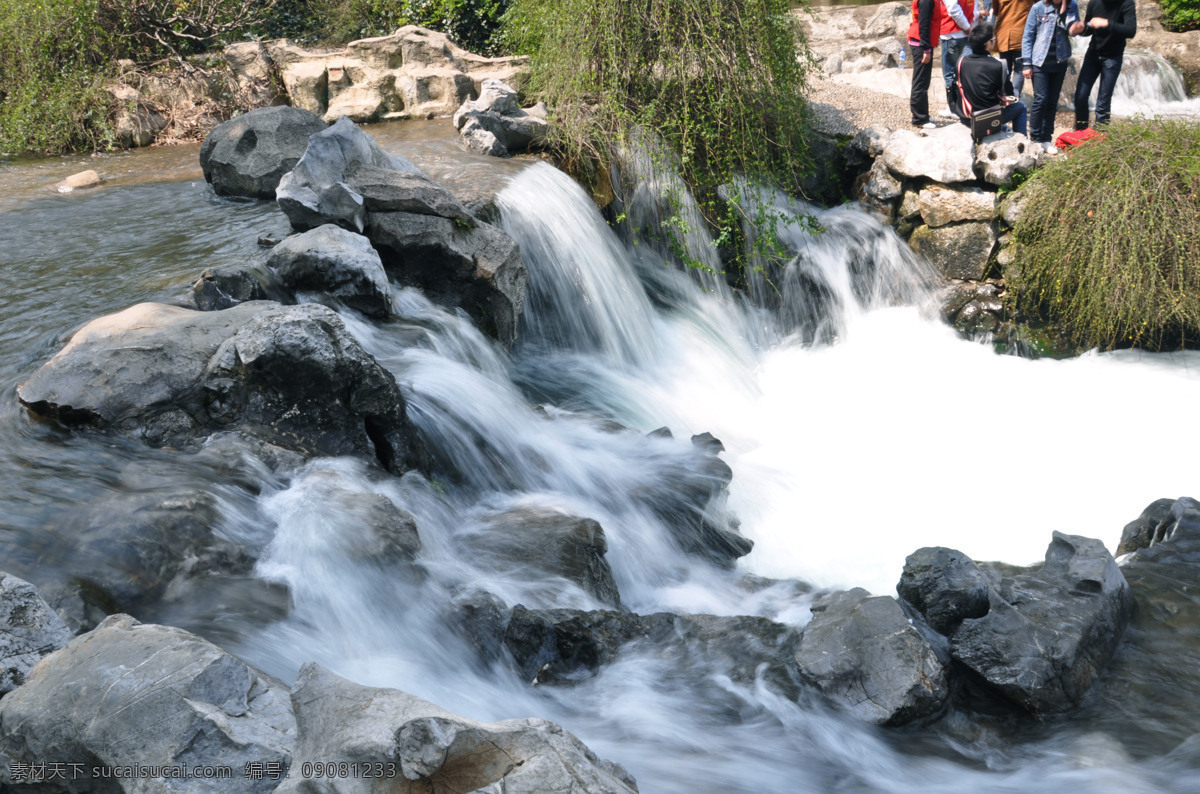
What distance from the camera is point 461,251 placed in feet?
19.7

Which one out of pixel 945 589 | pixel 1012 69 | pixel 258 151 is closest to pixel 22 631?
pixel 945 589

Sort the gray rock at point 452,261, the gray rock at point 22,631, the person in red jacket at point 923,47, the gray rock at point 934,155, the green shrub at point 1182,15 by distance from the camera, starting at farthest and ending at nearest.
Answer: the green shrub at point 1182,15 → the person in red jacket at point 923,47 → the gray rock at point 934,155 → the gray rock at point 452,261 → the gray rock at point 22,631

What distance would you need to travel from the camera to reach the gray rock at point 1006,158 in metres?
8.27

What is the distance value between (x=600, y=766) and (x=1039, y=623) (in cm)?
241

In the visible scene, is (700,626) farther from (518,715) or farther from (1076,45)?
(1076,45)

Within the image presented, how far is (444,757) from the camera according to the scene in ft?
6.77

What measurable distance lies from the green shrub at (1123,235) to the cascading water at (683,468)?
463 millimetres

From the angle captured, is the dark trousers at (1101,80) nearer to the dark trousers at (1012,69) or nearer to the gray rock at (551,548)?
the dark trousers at (1012,69)

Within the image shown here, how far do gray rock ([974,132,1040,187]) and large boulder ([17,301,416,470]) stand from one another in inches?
251

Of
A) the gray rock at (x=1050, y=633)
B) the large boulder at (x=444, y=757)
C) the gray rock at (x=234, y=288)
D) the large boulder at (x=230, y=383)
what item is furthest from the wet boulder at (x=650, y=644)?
the gray rock at (x=234, y=288)

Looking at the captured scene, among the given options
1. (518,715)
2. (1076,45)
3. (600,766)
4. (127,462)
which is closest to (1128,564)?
(518,715)

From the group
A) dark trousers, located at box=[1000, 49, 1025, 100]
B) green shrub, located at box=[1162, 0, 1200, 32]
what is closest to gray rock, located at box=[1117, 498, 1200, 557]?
dark trousers, located at box=[1000, 49, 1025, 100]

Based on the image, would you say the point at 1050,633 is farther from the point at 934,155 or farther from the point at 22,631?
the point at 934,155

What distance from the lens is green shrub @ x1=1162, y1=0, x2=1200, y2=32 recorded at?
13.0 meters
